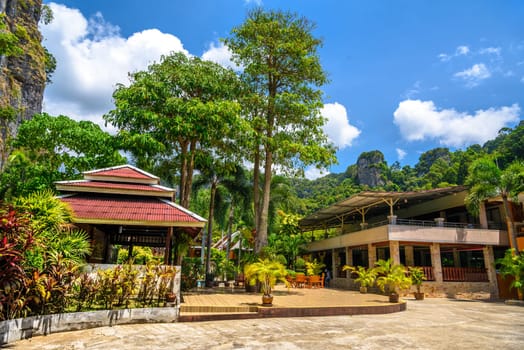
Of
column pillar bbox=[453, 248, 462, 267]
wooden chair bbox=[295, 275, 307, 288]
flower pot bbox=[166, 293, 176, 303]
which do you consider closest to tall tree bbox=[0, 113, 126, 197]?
flower pot bbox=[166, 293, 176, 303]

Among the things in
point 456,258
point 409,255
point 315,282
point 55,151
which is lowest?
point 315,282

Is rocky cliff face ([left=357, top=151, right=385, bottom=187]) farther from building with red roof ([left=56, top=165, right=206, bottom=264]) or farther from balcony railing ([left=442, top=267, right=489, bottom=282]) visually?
building with red roof ([left=56, top=165, right=206, bottom=264])

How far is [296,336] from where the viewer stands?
7.33 meters

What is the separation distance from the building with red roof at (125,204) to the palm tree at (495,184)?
616 inches

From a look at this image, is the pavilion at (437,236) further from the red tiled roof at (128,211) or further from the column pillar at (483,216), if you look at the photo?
the red tiled roof at (128,211)

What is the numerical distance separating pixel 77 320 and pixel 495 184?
2083cm

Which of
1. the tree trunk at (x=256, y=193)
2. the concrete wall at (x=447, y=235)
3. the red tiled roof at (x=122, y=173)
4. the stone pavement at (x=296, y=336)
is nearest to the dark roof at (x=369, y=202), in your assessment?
the concrete wall at (x=447, y=235)

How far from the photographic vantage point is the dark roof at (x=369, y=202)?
19608 mm

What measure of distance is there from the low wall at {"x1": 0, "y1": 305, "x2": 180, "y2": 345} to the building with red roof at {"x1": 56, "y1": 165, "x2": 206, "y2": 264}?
243cm

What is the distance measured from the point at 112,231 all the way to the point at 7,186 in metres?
8.41

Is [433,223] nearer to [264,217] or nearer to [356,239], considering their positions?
[356,239]

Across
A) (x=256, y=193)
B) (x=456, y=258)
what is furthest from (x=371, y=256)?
(x=256, y=193)

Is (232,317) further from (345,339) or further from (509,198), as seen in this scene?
(509,198)

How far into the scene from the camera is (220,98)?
60.6 feet
